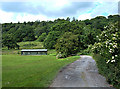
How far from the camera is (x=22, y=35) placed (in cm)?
13300

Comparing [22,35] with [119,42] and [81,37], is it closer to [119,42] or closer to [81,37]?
[81,37]

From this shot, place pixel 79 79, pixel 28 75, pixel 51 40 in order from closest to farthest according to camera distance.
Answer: pixel 79 79 → pixel 28 75 → pixel 51 40

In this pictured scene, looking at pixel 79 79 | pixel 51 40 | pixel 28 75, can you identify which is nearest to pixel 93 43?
pixel 51 40

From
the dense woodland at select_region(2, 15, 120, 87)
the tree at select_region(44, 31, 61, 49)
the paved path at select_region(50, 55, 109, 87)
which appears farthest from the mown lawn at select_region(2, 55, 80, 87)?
the tree at select_region(44, 31, 61, 49)

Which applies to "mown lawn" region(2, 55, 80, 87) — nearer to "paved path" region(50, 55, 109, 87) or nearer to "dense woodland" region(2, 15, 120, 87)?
"paved path" region(50, 55, 109, 87)

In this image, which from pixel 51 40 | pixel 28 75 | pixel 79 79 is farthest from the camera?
pixel 51 40

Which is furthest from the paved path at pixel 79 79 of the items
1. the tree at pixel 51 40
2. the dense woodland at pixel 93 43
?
the tree at pixel 51 40

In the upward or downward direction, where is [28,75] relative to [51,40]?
downward

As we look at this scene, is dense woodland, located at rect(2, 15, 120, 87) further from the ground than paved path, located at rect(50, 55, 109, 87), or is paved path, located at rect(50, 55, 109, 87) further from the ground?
dense woodland, located at rect(2, 15, 120, 87)

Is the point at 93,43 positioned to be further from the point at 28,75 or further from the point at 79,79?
the point at 79,79

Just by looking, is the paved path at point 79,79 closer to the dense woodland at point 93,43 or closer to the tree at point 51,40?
the dense woodland at point 93,43

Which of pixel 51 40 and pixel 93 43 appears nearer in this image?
pixel 51 40

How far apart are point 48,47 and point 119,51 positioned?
53495mm

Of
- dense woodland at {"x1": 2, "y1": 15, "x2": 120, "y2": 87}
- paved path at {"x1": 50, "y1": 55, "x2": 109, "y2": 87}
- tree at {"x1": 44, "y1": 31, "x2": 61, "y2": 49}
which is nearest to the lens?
dense woodland at {"x1": 2, "y1": 15, "x2": 120, "y2": 87}
